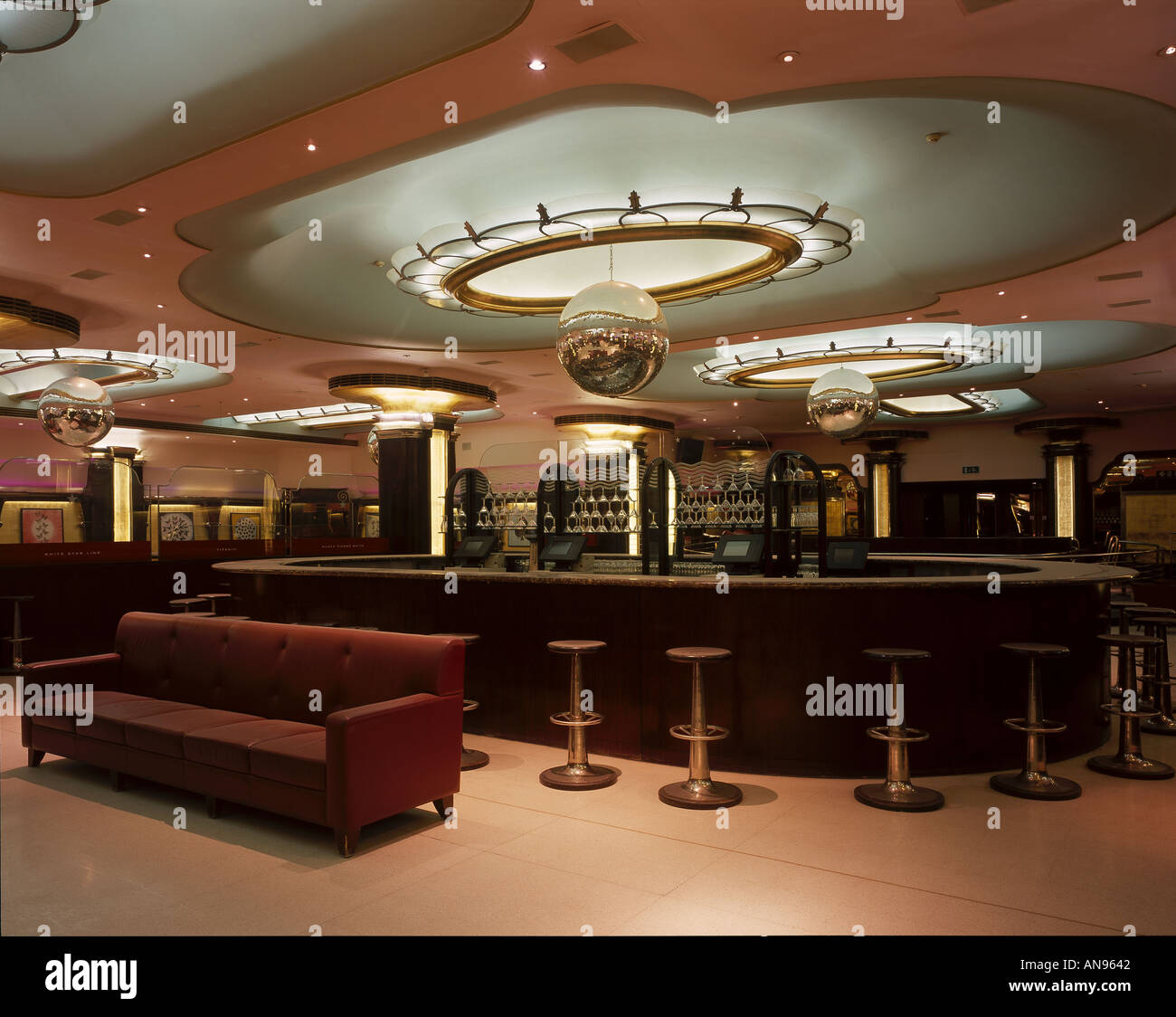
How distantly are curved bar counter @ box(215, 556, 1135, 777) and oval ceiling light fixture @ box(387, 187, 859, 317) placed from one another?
9.09ft

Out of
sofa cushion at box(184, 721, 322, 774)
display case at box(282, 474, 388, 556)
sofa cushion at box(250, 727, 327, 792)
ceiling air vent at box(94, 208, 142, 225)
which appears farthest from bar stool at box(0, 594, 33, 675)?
sofa cushion at box(250, 727, 327, 792)

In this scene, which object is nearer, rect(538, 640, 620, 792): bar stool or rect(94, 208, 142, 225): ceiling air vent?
rect(538, 640, 620, 792): bar stool

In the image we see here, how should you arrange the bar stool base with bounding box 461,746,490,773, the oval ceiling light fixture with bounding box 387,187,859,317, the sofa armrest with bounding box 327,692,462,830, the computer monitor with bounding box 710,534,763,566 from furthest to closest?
the computer monitor with bounding box 710,534,763,566 < the oval ceiling light fixture with bounding box 387,187,859,317 < the bar stool base with bounding box 461,746,490,773 < the sofa armrest with bounding box 327,692,462,830

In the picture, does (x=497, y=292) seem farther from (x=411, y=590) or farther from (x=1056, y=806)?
(x=1056, y=806)

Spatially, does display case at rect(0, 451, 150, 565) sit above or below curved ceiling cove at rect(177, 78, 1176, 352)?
below

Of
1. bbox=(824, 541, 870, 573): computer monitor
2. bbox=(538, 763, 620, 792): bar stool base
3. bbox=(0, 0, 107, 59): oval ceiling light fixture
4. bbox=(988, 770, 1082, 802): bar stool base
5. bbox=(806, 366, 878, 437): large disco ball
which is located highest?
bbox=(0, 0, 107, 59): oval ceiling light fixture

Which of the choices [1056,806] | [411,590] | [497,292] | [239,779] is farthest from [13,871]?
[497,292]

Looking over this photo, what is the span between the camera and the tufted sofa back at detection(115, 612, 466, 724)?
16.2ft

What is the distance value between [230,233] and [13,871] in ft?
16.1

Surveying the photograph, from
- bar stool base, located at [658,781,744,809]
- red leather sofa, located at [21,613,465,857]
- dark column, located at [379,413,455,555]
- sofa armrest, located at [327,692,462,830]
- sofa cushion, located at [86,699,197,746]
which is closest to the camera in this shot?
sofa armrest, located at [327,692,462,830]

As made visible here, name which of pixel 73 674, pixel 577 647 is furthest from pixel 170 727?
pixel 577 647

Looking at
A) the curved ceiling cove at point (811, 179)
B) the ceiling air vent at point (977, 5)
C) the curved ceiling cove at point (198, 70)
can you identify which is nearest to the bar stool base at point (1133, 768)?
the curved ceiling cove at point (811, 179)

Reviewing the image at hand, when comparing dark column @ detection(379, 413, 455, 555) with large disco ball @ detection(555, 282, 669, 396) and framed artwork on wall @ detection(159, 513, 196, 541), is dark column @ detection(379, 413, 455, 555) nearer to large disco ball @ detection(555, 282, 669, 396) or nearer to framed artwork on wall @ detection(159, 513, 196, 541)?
framed artwork on wall @ detection(159, 513, 196, 541)

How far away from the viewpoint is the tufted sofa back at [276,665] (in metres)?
4.93
